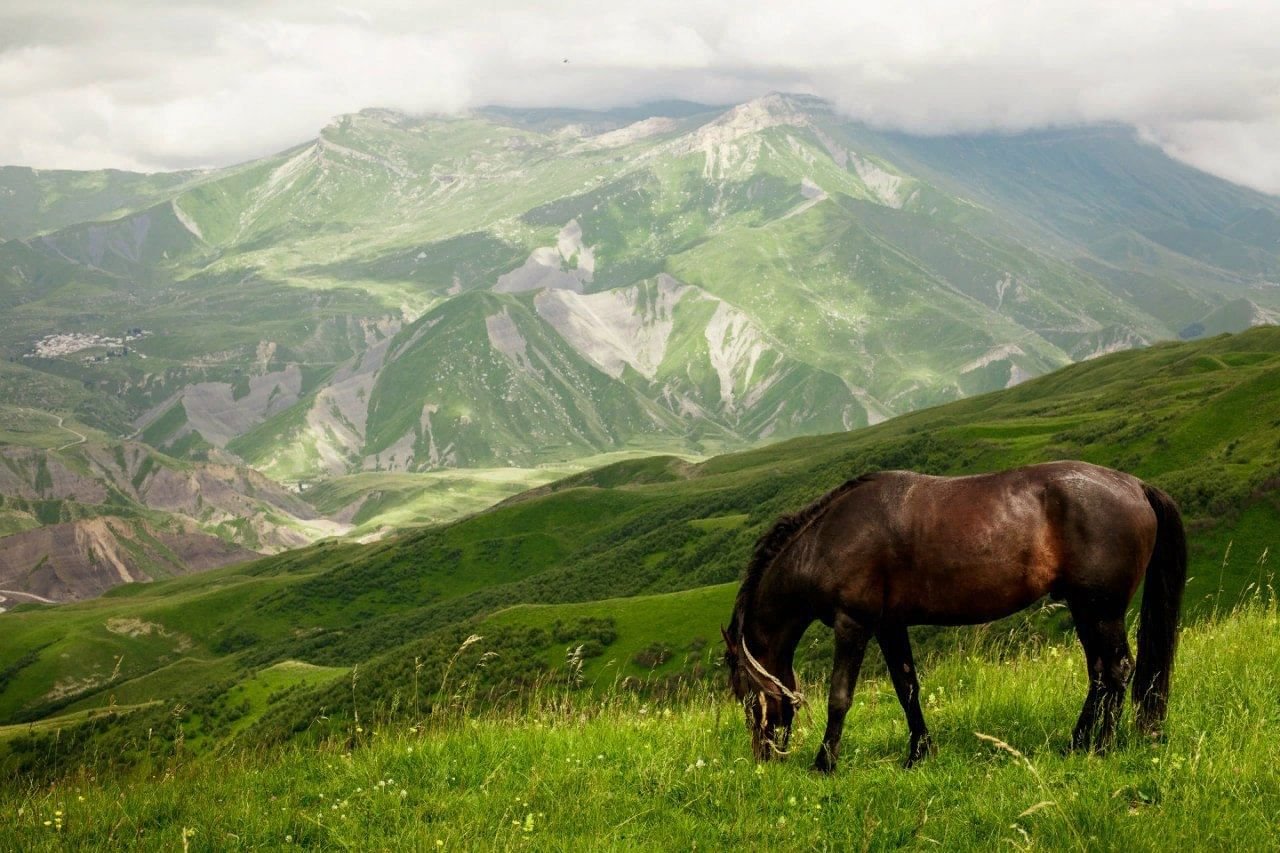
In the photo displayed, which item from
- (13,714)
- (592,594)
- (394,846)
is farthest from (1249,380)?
(13,714)

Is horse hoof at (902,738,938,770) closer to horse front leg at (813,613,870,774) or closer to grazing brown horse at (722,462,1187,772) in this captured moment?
grazing brown horse at (722,462,1187,772)

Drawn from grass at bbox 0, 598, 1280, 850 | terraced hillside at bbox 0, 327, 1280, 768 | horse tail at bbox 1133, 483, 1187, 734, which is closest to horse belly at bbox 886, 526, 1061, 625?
horse tail at bbox 1133, 483, 1187, 734

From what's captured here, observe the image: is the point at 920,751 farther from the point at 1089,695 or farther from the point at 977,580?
the point at 977,580

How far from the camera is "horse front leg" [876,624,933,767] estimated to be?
37.3 ft

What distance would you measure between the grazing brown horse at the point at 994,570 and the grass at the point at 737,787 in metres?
0.49

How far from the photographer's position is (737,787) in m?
10.5

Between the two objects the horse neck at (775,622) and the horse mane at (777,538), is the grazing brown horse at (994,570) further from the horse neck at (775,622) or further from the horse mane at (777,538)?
the horse neck at (775,622)

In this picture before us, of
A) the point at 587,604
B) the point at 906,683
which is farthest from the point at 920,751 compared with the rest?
the point at 587,604

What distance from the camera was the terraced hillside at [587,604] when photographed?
6303 cm

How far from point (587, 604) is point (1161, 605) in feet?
274

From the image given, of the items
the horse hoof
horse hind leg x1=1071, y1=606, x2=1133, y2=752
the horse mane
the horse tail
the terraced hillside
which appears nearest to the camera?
horse hind leg x1=1071, y1=606, x2=1133, y2=752

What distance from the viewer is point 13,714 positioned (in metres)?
152

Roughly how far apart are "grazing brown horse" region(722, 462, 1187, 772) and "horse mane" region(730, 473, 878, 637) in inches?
6.8

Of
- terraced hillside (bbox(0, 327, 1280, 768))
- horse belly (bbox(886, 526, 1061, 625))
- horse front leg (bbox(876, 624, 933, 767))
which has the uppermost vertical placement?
horse belly (bbox(886, 526, 1061, 625))
